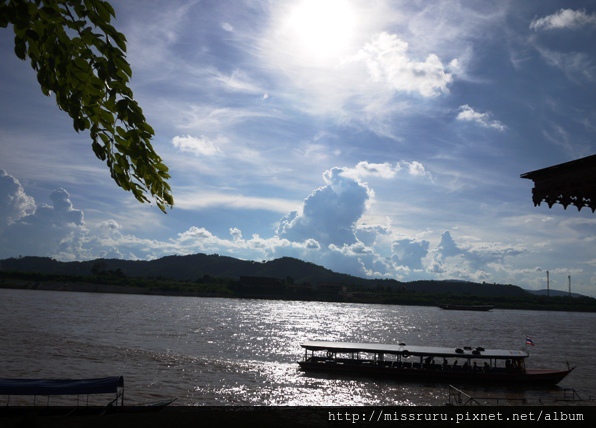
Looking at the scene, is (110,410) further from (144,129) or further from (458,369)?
(458,369)

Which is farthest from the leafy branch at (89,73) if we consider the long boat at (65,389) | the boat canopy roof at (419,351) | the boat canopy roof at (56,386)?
the boat canopy roof at (419,351)

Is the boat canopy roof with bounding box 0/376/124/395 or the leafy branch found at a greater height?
the leafy branch

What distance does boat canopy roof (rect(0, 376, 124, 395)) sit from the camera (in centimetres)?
2278

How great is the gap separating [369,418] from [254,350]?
5849 cm

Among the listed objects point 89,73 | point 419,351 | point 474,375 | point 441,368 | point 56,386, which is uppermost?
point 89,73

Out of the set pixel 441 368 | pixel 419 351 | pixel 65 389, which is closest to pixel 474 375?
pixel 441 368

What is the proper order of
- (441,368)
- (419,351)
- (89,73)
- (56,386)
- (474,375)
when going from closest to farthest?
(89,73) < (56,386) < (474,375) < (441,368) < (419,351)

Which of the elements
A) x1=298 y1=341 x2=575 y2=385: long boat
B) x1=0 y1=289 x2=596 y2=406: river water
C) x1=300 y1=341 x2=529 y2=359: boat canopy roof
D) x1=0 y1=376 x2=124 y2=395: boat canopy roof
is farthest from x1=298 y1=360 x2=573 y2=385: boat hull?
x1=0 y1=376 x2=124 y2=395: boat canopy roof

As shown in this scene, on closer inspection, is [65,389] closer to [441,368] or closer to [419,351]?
[419,351]

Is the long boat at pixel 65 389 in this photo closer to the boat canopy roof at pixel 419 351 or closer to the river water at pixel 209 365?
the river water at pixel 209 365

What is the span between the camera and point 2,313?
92875 mm

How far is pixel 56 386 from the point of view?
2338cm

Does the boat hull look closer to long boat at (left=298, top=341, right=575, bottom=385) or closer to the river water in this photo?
long boat at (left=298, top=341, right=575, bottom=385)

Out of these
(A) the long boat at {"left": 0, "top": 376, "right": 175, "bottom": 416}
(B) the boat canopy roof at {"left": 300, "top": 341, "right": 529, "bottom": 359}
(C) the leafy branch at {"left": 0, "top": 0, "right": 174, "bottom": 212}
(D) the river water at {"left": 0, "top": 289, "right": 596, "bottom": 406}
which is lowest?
(D) the river water at {"left": 0, "top": 289, "right": 596, "bottom": 406}
